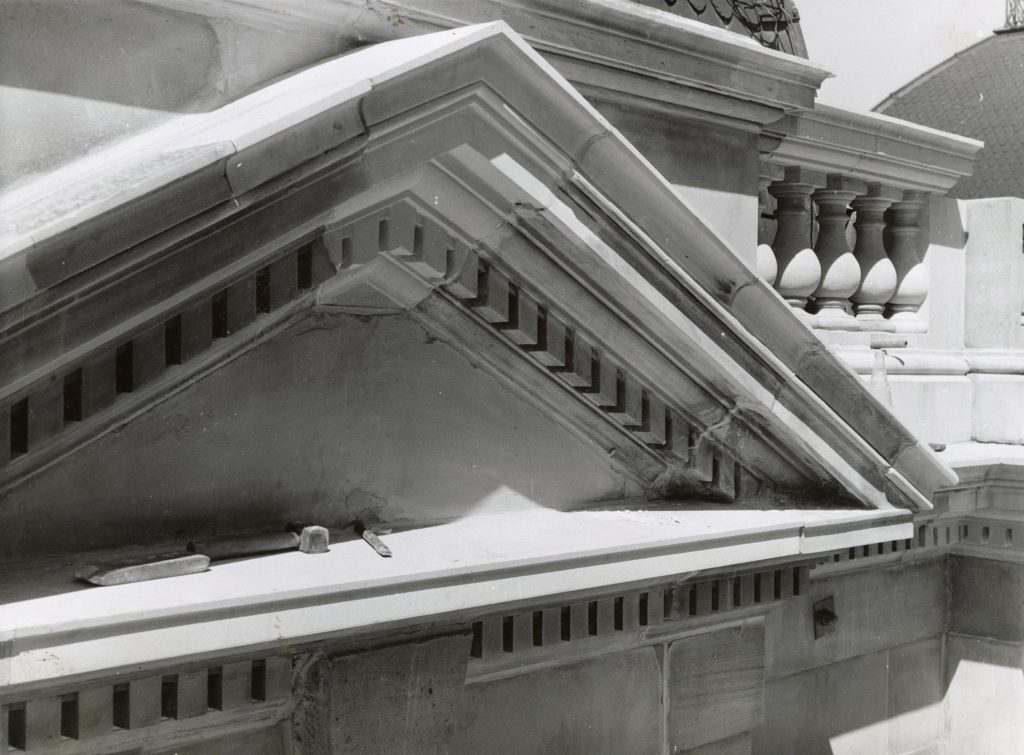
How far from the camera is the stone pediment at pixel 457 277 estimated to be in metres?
2.30

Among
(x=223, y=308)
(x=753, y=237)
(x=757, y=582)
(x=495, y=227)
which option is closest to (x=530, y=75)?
(x=495, y=227)

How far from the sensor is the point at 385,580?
261 centimetres

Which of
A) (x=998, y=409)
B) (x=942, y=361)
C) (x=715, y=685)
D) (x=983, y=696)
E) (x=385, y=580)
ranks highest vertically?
(x=942, y=361)

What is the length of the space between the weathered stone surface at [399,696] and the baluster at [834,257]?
254 cm

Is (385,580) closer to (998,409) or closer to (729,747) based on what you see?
(729,747)

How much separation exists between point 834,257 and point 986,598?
1.84 metres

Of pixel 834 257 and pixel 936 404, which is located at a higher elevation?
pixel 834 257

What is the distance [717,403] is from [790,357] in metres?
0.28

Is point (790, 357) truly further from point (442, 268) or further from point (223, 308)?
point (223, 308)

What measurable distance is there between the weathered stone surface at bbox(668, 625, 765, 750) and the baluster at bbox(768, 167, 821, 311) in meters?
1.48

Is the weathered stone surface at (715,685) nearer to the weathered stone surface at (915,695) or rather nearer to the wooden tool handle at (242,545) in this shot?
the weathered stone surface at (915,695)

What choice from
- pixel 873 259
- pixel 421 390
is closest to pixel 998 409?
pixel 873 259

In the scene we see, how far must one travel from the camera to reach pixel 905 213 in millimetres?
5242

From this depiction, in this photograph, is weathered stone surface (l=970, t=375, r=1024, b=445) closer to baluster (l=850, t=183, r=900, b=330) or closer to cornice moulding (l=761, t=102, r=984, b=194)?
baluster (l=850, t=183, r=900, b=330)
